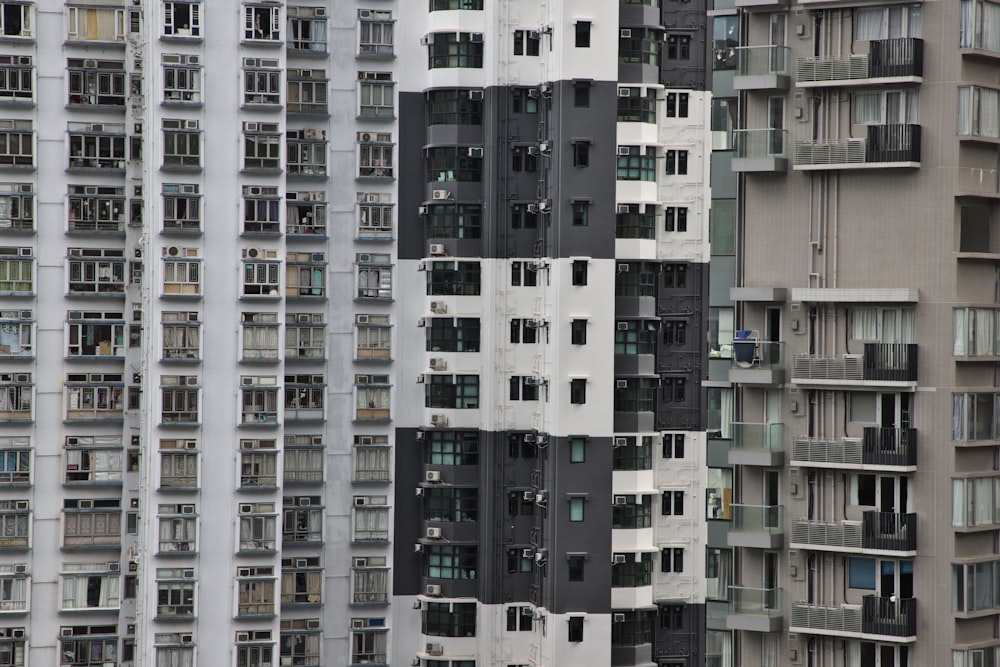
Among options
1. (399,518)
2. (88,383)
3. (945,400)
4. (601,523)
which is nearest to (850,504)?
(945,400)

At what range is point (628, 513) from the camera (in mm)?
55750

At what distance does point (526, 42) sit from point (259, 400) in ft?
46.6

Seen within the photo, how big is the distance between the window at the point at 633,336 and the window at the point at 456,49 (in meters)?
9.62

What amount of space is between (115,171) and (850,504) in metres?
27.9

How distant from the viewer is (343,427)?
2238 inches

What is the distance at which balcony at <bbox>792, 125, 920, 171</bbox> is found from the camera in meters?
37.8

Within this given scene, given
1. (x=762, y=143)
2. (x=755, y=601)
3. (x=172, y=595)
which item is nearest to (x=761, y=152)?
(x=762, y=143)

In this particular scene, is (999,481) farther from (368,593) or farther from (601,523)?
(368,593)

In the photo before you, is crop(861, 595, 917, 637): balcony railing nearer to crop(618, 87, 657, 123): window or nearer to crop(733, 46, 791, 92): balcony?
crop(733, 46, 791, 92): balcony

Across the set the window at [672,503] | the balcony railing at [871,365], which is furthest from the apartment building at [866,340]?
the window at [672,503]

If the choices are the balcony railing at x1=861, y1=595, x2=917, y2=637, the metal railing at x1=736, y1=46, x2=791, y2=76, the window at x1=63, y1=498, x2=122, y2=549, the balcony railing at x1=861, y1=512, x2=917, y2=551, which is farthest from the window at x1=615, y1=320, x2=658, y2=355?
the balcony railing at x1=861, y1=595, x2=917, y2=637

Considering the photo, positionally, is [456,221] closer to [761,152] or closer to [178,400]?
[178,400]

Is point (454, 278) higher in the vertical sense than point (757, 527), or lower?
higher

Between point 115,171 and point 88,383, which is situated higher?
point 115,171
